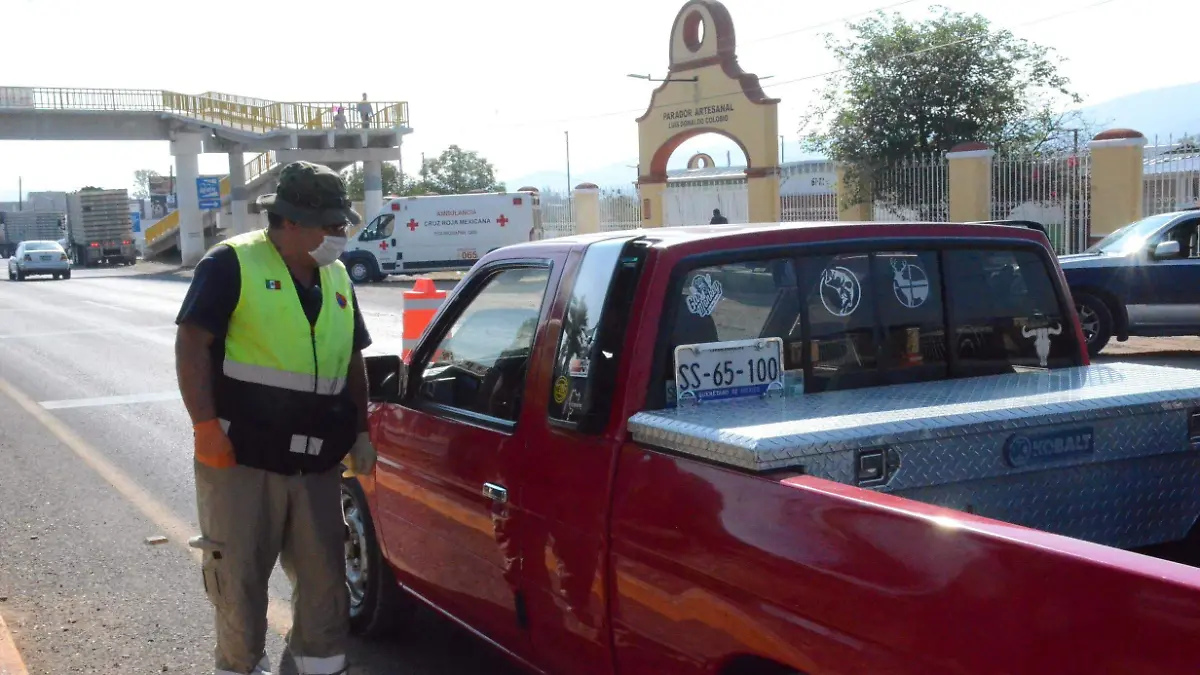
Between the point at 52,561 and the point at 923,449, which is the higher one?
the point at 923,449

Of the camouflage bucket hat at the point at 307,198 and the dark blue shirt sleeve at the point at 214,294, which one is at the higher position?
the camouflage bucket hat at the point at 307,198

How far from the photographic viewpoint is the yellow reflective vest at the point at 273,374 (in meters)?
3.58

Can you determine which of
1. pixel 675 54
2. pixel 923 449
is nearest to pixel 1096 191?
pixel 675 54

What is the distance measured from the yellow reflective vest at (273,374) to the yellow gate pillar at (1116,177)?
19365 mm

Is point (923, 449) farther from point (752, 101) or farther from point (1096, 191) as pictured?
point (752, 101)

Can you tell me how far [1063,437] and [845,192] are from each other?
24085 millimetres

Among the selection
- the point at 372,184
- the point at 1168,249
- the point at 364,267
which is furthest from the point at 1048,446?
the point at 372,184

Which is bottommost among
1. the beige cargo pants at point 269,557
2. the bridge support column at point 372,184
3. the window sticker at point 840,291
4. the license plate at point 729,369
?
the beige cargo pants at point 269,557

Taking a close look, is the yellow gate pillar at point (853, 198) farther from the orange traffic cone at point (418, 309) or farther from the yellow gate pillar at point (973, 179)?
the orange traffic cone at point (418, 309)

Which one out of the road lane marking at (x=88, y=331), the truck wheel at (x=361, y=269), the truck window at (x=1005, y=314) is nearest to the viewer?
the truck window at (x=1005, y=314)

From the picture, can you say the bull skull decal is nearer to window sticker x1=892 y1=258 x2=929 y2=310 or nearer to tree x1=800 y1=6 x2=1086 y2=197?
window sticker x1=892 y1=258 x2=929 y2=310

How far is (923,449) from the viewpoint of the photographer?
9.41 feet

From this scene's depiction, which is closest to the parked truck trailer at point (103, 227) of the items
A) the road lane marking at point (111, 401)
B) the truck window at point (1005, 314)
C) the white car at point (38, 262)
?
the white car at point (38, 262)

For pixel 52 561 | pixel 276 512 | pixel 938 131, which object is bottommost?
pixel 52 561
